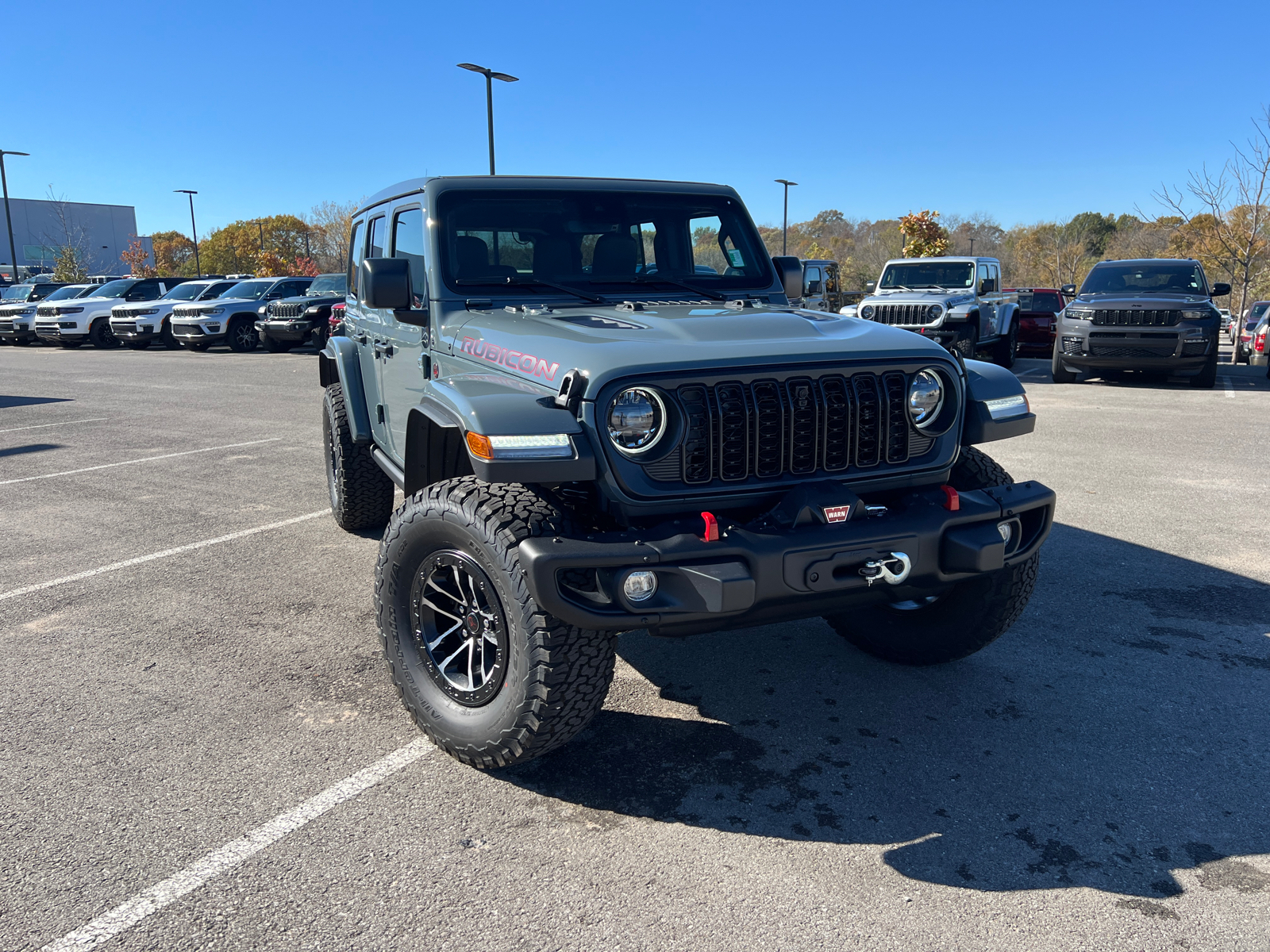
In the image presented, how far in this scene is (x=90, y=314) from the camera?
79.9 ft

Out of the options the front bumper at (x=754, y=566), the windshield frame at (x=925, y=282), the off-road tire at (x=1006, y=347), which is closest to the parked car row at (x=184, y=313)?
the windshield frame at (x=925, y=282)

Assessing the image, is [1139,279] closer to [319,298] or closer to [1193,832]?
[1193,832]

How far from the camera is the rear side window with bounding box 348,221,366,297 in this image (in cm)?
543

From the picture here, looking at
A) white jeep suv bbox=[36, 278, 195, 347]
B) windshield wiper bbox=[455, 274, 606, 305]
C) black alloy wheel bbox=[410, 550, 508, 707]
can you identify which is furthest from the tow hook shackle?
white jeep suv bbox=[36, 278, 195, 347]

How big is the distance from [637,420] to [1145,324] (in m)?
12.1

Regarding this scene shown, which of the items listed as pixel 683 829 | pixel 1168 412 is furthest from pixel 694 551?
pixel 1168 412

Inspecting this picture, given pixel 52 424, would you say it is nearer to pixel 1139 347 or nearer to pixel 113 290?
pixel 1139 347

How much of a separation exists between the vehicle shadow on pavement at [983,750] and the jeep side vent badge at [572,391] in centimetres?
121

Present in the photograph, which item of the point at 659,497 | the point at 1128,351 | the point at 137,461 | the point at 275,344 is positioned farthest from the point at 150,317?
the point at 659,497

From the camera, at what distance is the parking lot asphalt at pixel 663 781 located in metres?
2.37

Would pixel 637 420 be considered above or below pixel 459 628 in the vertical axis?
above

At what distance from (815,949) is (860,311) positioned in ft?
43.4

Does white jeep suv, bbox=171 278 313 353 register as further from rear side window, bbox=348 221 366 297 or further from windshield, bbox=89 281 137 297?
rear side window, bbox=348 221 366 297

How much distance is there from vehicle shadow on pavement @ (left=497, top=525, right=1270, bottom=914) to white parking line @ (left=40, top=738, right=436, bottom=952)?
442mm
